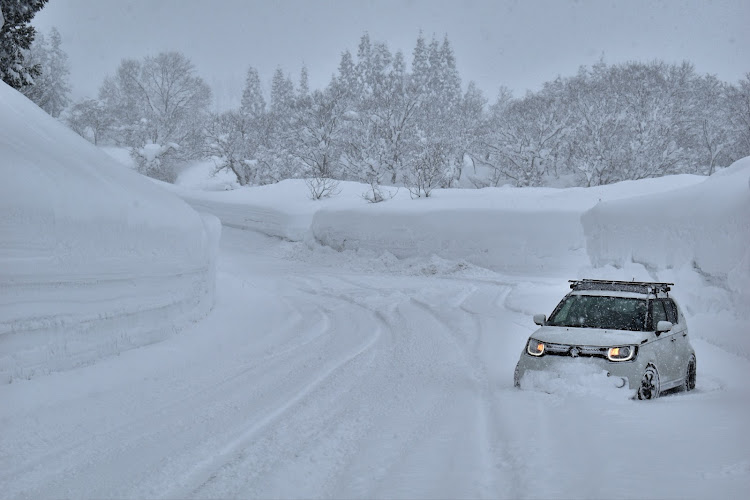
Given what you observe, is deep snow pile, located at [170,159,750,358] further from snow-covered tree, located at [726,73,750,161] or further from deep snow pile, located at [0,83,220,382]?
snow-covered tree, located at [726,73,750,161]

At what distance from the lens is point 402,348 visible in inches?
452

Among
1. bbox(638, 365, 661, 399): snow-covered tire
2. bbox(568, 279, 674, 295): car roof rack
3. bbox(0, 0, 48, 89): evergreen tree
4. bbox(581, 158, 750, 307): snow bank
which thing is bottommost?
bbox(638, 365, 661, 399): snow-covered tire

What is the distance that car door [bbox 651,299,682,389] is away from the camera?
803cm

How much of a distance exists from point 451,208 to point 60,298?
24402mm

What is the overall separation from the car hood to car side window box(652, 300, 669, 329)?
0.61 meters

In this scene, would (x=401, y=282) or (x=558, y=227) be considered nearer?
(x=401, y=282)

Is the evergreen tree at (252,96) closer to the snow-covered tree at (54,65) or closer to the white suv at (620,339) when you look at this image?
the snow-covered tree at (54,65)

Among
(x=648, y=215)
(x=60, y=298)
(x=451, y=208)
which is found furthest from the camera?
(x=451, y=208)

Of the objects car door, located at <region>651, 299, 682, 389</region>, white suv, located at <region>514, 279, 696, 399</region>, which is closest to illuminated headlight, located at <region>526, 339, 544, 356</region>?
white suv, located at <region>514, 279, 696, 399</region>

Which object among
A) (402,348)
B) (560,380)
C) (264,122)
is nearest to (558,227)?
(402,348)

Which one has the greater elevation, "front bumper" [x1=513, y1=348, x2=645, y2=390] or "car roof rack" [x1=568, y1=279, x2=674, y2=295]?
"car roof rack" [x1=568, y1=279, x2=674, y2=295]

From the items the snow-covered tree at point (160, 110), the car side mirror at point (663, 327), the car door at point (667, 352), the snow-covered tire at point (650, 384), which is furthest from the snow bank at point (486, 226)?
the snow-covered tree at point (160, 110)

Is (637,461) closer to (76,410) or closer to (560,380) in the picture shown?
(560,380)

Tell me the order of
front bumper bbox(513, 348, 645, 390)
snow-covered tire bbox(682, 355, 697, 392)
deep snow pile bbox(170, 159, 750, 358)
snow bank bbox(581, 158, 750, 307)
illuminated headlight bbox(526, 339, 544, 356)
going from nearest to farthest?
front bumper bbox(513, 348, 645, 390)
illuminated headlight bbox(526, 339, 544, 356)
snow-covered tire bbox(682, 355, 697, 392)
snow bank bbox(581, 158, 750, 307)
deep snow pile bbox(170, 159, 750, 358)
